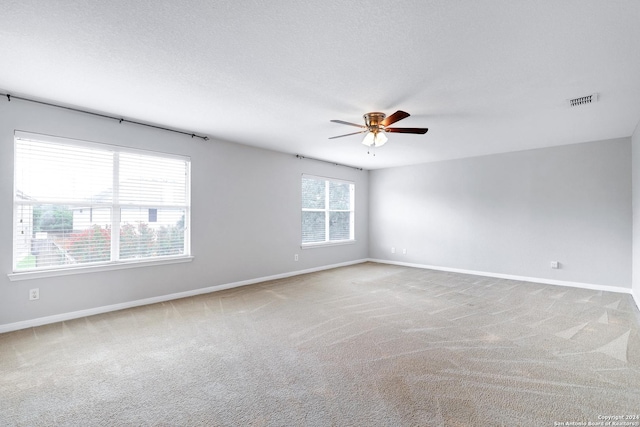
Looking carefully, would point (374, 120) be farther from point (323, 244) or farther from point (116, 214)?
point (323, 244)

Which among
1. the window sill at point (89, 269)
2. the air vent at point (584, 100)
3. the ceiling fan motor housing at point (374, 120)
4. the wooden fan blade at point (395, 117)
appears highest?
the air vent at point (584, 100)

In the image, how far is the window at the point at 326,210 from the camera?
639 cm

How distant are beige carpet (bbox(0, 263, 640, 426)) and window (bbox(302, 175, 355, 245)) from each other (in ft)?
8.22

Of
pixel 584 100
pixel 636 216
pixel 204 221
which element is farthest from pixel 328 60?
pixel 636 216

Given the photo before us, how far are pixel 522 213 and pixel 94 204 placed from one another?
686 cm

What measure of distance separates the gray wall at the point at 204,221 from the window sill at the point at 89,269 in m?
0.06

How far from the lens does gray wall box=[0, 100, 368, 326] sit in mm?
3182

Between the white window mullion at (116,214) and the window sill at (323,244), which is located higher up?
the white window mullion at (116,214)

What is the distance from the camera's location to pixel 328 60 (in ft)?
7.91

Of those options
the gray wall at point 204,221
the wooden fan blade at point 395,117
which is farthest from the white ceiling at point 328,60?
the gray wall at point 204,221

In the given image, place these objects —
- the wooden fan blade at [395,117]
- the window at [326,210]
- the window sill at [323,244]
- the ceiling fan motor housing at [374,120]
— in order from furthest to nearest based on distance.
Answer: the window at [326,210] < the window sill at [323,244] < the ceiling fan motor housing at [374,120] < the wooden fan blade at [395,117]

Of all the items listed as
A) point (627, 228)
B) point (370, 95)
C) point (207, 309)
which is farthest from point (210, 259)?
point (627, 228)

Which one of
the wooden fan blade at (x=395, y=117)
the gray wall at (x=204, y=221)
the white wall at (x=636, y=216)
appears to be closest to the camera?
the wooden fan blade at (x=395, y=117)

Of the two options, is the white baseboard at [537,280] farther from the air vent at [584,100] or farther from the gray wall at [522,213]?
the air vent at [584,100]
